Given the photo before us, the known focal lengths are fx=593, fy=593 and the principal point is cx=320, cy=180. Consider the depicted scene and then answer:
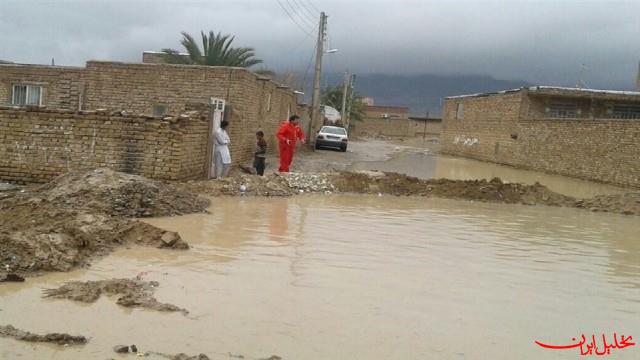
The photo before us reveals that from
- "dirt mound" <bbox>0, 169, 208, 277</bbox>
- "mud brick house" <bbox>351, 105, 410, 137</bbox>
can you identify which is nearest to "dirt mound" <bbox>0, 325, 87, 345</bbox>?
"dirt mound" <bbox>0, 169, 208, 277</bbox>

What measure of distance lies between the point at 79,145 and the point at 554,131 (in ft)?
67.9

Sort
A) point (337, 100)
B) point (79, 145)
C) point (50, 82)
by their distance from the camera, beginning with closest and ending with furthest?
point (79, 145), point (50, 82), point (337, 100)

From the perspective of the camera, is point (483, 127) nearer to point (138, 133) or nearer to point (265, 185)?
point (265, 185)

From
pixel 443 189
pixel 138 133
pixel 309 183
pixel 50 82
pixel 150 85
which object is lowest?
pixel 309 183

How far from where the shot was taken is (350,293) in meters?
5.60

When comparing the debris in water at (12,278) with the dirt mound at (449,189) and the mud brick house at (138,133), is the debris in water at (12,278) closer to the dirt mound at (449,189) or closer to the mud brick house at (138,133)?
the mud brick house at (138,133)

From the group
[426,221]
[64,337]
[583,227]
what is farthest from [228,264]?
[583,227]

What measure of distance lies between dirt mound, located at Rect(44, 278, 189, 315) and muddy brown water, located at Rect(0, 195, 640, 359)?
0.31 ft

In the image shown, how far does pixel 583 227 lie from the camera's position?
36.8 feet

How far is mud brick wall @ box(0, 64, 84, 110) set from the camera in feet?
62.4

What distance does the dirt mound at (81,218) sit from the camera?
224 inches

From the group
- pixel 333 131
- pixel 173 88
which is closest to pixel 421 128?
pixel 333 131

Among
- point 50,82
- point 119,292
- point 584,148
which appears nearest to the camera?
point 119,292

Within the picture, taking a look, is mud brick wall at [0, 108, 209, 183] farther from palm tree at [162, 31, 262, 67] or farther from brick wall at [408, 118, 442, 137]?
brick wall at [408, 118, 442, 137]
